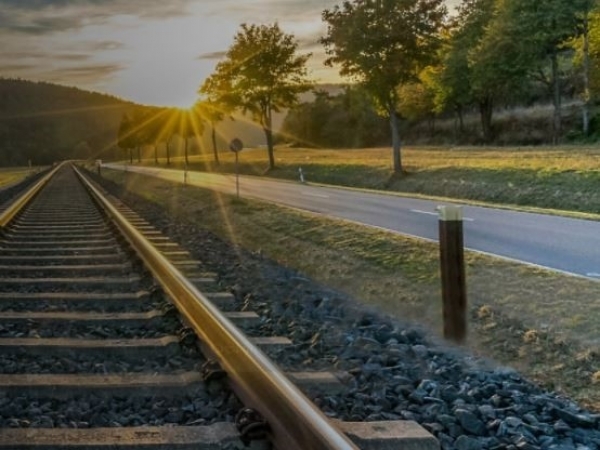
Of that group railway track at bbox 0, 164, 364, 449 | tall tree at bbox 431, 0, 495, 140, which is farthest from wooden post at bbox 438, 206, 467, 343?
tall tree at bbox 431, 0, 495, 140

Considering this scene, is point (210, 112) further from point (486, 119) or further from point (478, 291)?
point (478, 291)

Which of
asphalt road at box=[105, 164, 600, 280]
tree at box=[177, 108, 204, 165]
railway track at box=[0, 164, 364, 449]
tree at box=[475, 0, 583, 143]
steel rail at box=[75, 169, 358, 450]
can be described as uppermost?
tree at box=[475, 0, 583, 143]

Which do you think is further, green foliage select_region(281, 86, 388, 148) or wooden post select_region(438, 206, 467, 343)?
green foliage select_region(281, 86, 388, 148)

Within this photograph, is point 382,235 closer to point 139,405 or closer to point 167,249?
point 167,249

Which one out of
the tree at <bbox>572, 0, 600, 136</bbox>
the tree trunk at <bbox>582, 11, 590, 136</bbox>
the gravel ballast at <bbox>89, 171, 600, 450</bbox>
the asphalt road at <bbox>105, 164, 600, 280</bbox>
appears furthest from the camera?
the tree trunk at <bbox>582, 11, 590, 136</bbox>

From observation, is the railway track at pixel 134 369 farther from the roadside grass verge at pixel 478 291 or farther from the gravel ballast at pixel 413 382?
the roadside grass verge at pixel 478 291

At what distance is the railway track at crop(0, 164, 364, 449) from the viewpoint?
11.6 feet

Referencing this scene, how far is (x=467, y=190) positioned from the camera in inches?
1021

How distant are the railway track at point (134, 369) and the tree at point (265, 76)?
1749 inches

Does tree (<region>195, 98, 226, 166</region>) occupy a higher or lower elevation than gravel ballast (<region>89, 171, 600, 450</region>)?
higher

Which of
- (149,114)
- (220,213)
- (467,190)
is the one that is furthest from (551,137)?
(149,114)

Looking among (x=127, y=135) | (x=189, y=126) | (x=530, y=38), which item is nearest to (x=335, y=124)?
(x=189, y=126)

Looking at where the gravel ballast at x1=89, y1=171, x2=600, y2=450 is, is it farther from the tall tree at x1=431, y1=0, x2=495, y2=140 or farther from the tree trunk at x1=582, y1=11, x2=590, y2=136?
the tall tree at x1=431, y1=0, x2=495, y2=140

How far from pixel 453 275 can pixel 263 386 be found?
11.3 ft
